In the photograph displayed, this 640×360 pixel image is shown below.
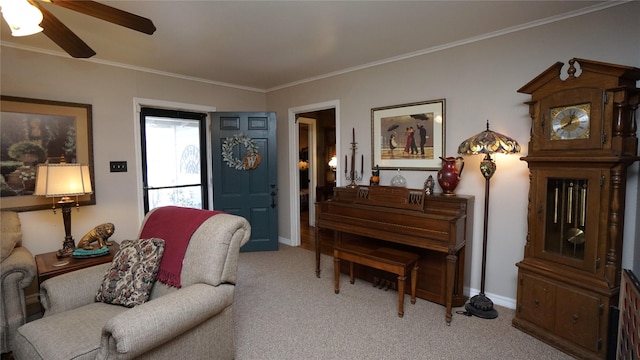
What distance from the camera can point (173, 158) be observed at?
4094mm

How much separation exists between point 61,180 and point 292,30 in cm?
220

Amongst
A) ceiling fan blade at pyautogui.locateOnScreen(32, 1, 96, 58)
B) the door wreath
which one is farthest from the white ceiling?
the door wreath

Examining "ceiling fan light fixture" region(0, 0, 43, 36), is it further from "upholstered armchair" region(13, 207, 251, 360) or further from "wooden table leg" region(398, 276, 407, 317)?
"wooden table leg" region(398, 276, 407, 317)

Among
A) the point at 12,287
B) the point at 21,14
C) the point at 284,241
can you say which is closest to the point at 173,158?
the point at 284,241

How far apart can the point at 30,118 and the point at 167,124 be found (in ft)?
4.44

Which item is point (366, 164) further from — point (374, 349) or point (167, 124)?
point (167, 124)

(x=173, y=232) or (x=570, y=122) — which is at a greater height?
(x=570, y=122)

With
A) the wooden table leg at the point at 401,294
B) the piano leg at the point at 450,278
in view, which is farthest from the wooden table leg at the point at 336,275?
the piano leg at the point at 450,278

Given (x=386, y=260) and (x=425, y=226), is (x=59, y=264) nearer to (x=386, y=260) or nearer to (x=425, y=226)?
(x=386, y=260)

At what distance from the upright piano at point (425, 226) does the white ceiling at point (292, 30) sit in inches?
55.8

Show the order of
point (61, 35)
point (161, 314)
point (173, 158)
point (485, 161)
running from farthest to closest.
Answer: point (173, 158), point (485, 161), point (61, 35), point (161, 314)

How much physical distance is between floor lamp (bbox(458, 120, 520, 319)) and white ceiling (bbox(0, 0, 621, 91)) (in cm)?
93

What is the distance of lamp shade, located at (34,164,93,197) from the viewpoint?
91.3 inches

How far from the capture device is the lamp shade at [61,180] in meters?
2.32
